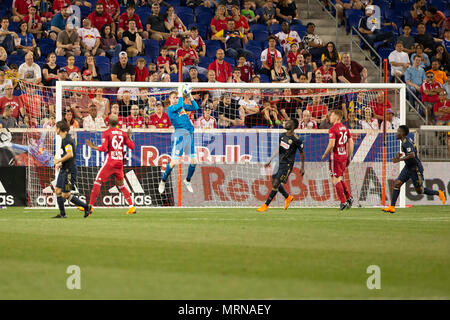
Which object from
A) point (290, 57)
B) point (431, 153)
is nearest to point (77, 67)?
point (290, 57)

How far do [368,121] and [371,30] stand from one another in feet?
20.8

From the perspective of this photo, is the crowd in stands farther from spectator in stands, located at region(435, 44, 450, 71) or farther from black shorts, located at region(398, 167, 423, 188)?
black shorts, located at region(398, 167, 423, 188)

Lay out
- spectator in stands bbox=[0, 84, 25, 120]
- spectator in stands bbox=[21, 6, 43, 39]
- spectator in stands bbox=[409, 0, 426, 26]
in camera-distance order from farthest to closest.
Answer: spectator in stands bbox=[409, 0, 426, 26] < spectator in stands bbox=[21, 6, 43, 39] < spectator in stands bbox=[0, 84, 25, 120]

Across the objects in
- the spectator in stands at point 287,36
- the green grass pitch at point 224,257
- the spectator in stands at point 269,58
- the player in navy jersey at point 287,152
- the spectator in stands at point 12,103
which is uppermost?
the spectator in stands at point 287,36

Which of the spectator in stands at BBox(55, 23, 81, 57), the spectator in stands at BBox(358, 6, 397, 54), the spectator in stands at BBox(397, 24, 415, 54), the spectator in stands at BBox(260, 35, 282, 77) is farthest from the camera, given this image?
the spectator in stands at BBox(358, 6, 397, 54)

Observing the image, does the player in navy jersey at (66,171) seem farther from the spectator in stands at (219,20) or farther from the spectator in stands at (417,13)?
the spectator in stands at (417,13)

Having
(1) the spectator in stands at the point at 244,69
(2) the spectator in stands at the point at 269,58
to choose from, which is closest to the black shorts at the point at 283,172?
(1) the spectator in stands at the point at 244,69

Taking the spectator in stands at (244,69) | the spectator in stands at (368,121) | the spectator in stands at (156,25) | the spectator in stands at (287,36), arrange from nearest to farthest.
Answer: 1. the spectator in stands at (368,121)
2. the spectator in stands at (244,69)
3. the spectator in stands at (156,25)
4. the spectator in stands at (287,36)

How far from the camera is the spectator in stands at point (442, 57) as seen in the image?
83.7 ft

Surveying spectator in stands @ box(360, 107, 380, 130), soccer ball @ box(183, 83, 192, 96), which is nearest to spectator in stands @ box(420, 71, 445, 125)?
spectator in stands @ box(360, 107, 380, 130)

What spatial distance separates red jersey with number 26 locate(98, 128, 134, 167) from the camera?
15234 mm

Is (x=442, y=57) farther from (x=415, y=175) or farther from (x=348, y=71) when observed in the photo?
(x=415, y=175)

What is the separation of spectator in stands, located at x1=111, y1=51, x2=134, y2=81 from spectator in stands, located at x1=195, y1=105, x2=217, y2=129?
261cm

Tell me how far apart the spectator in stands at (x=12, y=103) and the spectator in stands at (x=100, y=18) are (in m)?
4.14
